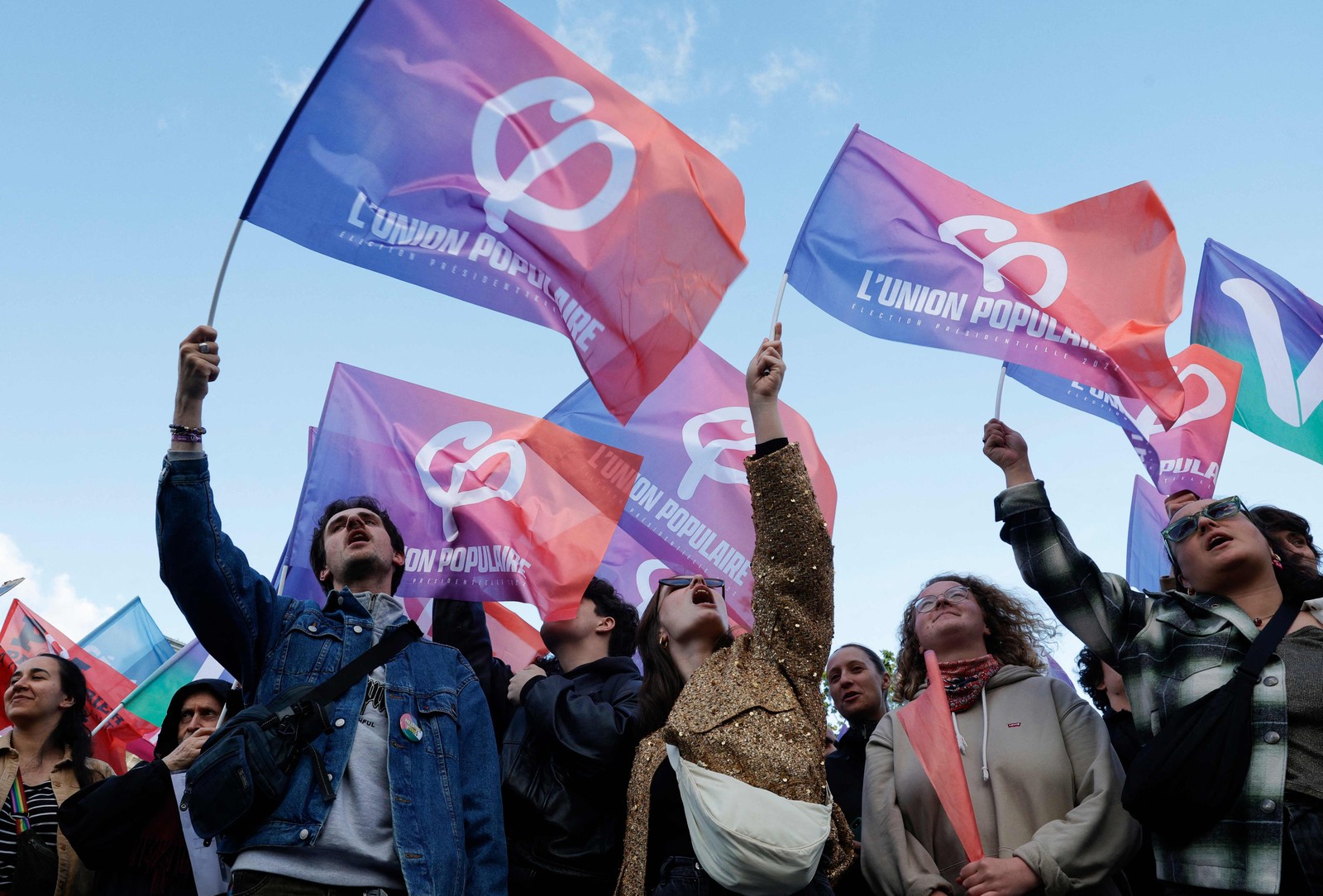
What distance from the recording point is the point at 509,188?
5020 millimetres

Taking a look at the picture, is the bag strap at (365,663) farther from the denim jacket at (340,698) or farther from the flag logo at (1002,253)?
the flag logo at (1002,253)

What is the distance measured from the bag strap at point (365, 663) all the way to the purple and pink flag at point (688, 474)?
258cm

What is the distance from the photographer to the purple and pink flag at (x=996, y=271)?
18.4 feet

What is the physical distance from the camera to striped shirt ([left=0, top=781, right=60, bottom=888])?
4.82 m

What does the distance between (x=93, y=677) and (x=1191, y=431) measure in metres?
7.76

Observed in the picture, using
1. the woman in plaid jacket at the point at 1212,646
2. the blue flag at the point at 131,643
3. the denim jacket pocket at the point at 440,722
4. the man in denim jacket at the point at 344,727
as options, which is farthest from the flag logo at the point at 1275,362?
the blue flag at the point at 131,643

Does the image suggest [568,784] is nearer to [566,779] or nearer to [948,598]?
[566,779]

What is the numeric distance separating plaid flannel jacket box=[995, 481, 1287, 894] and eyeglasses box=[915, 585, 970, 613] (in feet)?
1.37


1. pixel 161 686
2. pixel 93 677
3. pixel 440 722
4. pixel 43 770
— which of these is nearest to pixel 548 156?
pixel 440 722

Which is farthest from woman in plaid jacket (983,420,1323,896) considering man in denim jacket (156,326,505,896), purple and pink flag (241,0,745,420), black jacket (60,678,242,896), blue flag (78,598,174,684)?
blue flag (78,598,174,684)

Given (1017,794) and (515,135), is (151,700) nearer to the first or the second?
(515,135)

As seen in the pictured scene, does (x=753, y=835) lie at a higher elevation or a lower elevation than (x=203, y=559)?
lower

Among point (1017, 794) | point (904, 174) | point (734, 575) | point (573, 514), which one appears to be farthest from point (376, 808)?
point (904, 174)

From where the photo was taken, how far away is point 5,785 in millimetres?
5070
